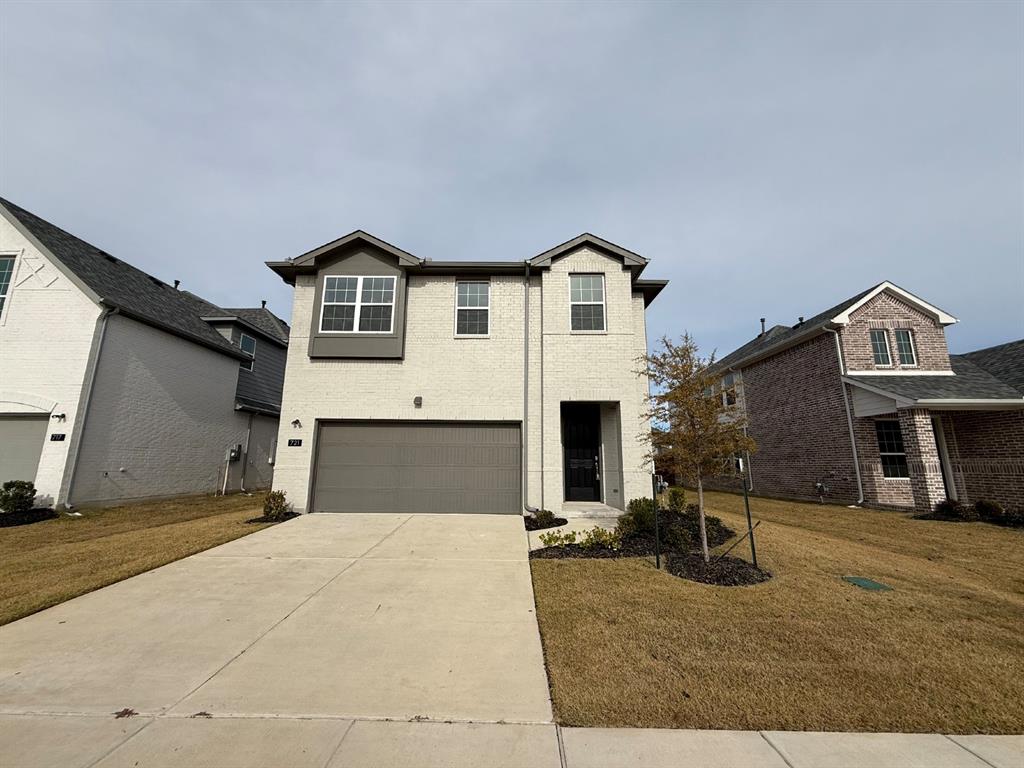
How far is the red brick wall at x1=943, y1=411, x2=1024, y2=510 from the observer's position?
41.9 feet

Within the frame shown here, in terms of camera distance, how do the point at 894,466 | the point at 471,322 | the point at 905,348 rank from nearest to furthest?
the point at 471,322, the point at 894,466, the point at 905,348

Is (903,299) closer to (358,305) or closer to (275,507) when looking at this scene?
(358,305)

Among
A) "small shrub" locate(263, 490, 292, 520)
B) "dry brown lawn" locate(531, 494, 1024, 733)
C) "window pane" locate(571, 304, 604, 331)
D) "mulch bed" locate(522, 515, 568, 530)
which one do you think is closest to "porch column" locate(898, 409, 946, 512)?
"dry brown lawn" locate(531, 494, 1024, 733)

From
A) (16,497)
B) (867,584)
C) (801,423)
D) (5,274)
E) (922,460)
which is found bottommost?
(867,584)

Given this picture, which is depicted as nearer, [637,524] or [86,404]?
[637,524]

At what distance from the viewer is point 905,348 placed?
52.4 ft

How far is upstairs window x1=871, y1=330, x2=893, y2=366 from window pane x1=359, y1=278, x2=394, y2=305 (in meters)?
17.4

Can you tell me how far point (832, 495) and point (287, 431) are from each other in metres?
18.6

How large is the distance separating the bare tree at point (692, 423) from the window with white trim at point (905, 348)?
13.8 meters

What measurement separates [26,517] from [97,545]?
4835 mm

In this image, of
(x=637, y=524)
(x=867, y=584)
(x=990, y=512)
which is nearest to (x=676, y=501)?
(x=637, y=524)

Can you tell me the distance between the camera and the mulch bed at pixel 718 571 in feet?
20.2

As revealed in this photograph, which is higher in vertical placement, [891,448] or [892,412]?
[892,412]

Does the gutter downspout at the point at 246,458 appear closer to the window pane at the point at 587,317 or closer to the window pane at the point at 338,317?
the window pane at the point at 338,317
